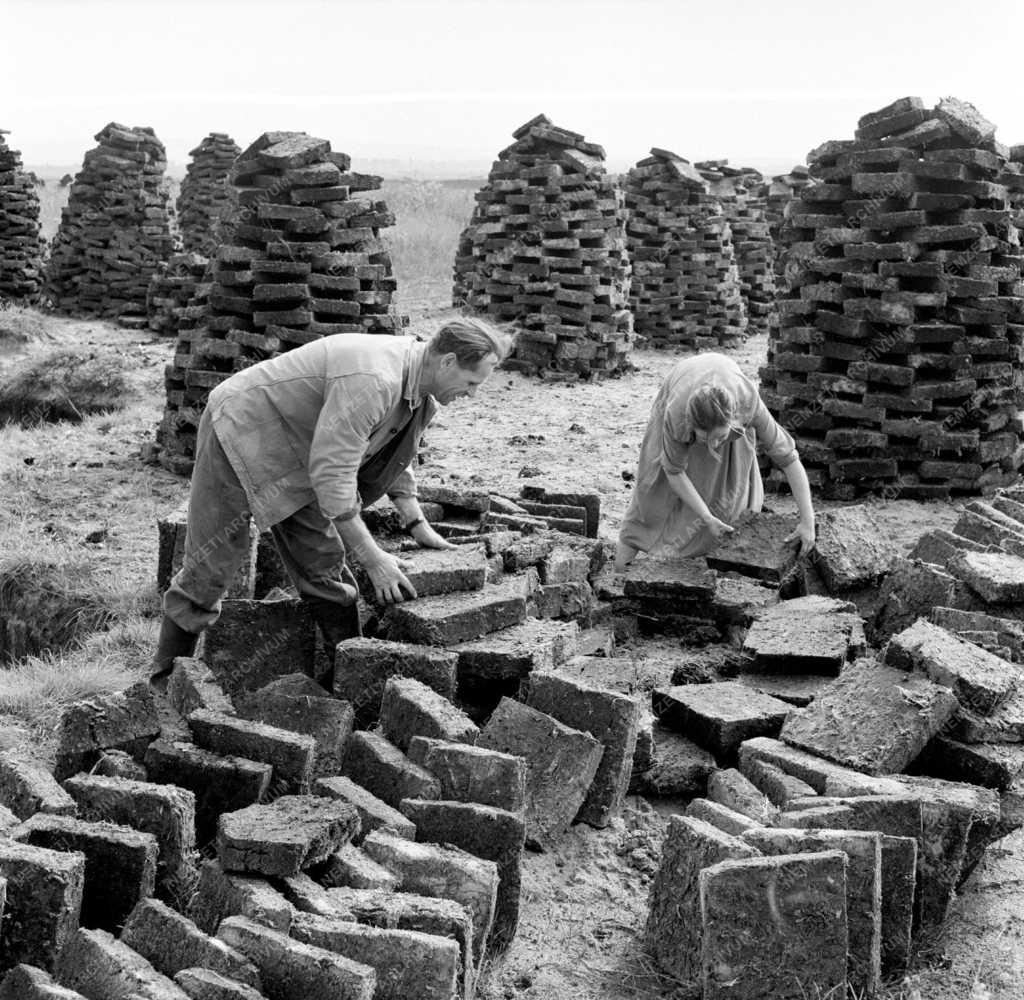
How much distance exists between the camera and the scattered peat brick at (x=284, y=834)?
11.1 feet

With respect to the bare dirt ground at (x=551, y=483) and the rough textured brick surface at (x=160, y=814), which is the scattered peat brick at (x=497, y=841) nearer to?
the bare dirt ground at (x=551, y=483)

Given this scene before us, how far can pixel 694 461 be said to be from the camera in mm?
6723

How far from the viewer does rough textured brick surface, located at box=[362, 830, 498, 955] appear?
11.7ft

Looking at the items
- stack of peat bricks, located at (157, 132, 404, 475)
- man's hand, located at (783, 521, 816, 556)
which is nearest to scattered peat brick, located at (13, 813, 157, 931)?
man's hand, located at (783, 521, 816, 556)

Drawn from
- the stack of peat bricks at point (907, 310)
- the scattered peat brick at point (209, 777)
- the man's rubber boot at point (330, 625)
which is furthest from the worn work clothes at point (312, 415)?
the stack of peat bricks at point (907, 310)

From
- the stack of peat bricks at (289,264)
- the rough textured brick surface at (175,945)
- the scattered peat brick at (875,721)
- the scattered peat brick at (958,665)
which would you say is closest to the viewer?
the rough textured brick surface at (175,945)

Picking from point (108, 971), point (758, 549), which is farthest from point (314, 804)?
point (758, 549)

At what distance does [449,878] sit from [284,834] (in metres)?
0.52

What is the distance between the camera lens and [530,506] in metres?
7.50

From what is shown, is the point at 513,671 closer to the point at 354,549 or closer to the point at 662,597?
the point at 354,549

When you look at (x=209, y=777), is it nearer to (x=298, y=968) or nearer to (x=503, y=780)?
(x=503, y=780)

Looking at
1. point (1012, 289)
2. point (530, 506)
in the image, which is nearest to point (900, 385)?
point (1012, 289)

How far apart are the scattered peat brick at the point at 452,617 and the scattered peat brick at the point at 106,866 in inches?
71.3

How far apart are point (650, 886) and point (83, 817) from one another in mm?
1926
